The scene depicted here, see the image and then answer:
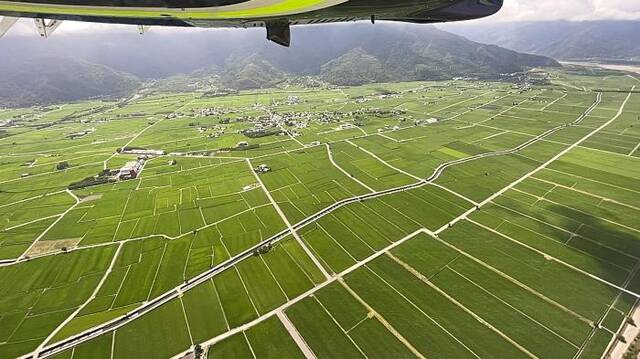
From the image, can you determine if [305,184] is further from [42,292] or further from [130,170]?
[130,170]

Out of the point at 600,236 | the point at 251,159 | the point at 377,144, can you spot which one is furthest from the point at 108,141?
the point at 600,236

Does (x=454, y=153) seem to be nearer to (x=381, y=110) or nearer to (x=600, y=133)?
(x=600, y=133)

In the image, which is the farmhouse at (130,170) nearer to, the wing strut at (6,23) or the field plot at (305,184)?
the field plot at (305,184)

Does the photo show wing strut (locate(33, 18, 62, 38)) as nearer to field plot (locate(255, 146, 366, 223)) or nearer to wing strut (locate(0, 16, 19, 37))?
wing strut (locate(0, 16, 19, 37))

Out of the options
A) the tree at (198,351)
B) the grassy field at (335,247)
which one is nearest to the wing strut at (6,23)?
the grassy field at (335,247)

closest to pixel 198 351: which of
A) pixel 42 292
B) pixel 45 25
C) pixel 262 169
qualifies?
pixel 42 292
